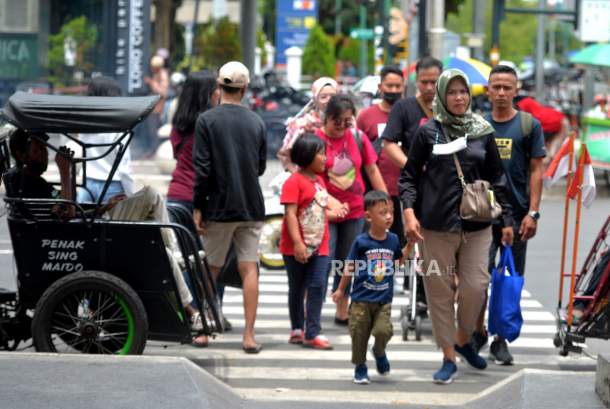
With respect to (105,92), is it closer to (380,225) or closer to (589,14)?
(380,225)

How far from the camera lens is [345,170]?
31.9 ft

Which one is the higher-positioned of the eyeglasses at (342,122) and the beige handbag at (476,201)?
the eyeglasses at (342,122)

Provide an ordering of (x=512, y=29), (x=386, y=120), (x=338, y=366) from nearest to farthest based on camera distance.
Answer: (x=338, y=366) < (x=386, y=120) < (x=512, y=29)

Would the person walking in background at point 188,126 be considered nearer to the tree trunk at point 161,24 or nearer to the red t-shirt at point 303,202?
the red t-shirt at point 303,202

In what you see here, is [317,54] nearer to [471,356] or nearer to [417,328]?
[417,328]

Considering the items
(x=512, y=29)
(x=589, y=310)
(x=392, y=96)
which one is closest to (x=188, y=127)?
(x=392, y=96)

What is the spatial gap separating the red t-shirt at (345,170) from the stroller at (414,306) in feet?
1.95

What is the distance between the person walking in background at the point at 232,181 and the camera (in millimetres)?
8891

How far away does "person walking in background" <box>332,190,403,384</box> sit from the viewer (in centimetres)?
814

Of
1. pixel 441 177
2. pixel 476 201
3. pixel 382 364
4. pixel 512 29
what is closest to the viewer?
pixel 476 201

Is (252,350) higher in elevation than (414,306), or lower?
lower

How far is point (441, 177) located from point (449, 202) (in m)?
0.16

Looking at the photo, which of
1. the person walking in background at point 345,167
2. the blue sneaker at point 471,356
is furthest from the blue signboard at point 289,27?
the blue sneaker at point 471,356

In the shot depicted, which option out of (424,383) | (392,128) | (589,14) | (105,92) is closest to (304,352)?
(424,383)
